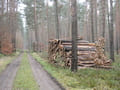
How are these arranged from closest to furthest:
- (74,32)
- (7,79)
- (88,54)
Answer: (7,79) → (74,32) → (88,54)

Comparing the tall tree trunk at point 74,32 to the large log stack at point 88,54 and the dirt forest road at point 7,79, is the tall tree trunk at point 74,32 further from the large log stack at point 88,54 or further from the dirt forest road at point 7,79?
the dirt forest road at point 7,79

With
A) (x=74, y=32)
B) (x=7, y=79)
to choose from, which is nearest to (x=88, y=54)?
(x=74, y=32)

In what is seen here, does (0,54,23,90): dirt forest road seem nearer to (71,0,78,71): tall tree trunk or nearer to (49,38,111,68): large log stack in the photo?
(71,0,78,71): tall tree trunk

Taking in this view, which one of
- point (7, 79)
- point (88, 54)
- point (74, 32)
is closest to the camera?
point (7, 79)

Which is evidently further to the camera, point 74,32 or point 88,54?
point 88,54

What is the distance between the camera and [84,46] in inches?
574

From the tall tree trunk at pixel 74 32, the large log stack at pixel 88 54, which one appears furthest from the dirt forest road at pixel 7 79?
the large log stack at pixel 88 54

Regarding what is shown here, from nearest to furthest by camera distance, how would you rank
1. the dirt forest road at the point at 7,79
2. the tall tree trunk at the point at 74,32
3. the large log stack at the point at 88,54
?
the dirt forest road at the point at 7,79
the tall tree trunk at the point at 74,32
the large log stack at the point at 88,54

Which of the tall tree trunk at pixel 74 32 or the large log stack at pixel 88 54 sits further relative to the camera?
the large log stack at pixel 88 54

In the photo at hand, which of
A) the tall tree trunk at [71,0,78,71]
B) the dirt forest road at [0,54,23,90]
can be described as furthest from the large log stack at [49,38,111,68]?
the dirt forest road at [0,54,23,90]

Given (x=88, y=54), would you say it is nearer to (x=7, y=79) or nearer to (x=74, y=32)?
(x=74, y=32)

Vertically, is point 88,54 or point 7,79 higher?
point 88,54

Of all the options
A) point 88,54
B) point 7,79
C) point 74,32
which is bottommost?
point 7,79

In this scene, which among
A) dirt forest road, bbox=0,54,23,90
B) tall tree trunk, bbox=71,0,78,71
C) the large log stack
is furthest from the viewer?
the large log stack
